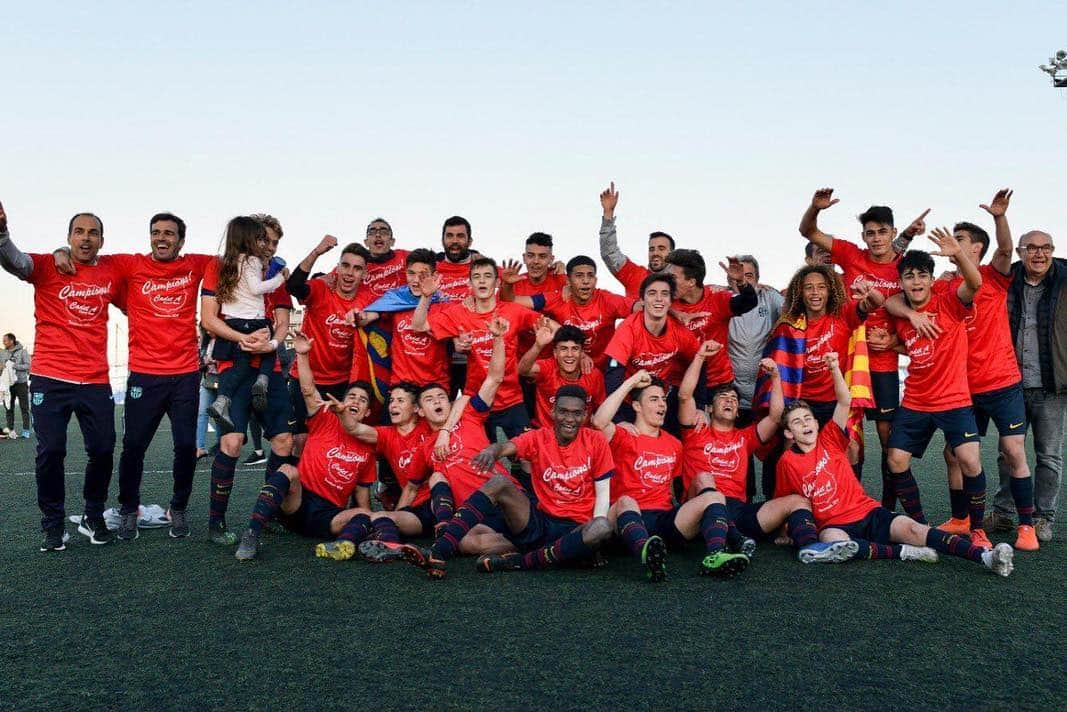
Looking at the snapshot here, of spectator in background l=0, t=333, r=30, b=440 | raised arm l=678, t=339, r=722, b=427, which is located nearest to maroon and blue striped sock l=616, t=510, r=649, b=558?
raised arm l=678, t=339, r=722, b=427

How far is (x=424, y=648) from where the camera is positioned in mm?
3348

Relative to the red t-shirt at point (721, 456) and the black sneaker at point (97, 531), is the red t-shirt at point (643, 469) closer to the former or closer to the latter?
the red t-shirt at point (721, 456)

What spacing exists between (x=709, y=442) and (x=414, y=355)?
249cm

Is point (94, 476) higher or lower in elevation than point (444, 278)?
lower

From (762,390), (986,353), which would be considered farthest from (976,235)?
(762,390)

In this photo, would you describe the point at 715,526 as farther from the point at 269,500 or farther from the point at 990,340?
the point at 269,500

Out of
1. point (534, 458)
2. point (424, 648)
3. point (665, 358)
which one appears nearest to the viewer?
→ point (424, 648)

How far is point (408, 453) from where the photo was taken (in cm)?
560

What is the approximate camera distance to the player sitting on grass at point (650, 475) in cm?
480

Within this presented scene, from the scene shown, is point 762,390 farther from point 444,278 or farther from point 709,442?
point 444,278

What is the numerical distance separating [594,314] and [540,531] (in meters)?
2.27

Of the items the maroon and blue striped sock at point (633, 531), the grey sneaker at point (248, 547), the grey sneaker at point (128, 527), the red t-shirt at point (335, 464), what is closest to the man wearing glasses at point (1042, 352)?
the maroon and blue striped sock at point (633, 531)

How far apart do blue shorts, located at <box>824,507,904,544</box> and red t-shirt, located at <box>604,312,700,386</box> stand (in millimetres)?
1699

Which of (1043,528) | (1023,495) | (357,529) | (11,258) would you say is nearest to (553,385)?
(357,529)
